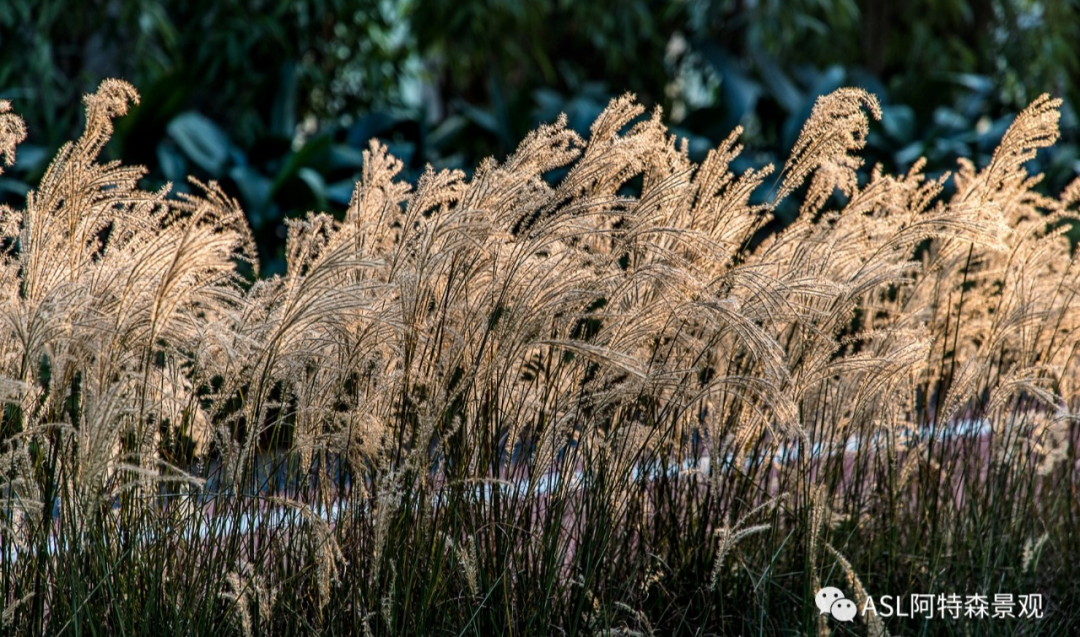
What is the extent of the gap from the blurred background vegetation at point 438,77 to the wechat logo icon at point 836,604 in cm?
289

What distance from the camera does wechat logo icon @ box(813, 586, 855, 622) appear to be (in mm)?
2143

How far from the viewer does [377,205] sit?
7.07ft

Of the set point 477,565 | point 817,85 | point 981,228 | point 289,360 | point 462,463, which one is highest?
point 817,85

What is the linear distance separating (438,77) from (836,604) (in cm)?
804

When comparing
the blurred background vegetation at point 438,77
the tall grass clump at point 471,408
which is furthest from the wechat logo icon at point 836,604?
the blurred background vegetation at point 438,77

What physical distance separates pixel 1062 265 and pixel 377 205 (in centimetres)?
184

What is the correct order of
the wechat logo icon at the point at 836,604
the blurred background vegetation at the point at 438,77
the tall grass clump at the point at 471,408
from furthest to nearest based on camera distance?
1. the blurred background vegetation at the point at 438,77
2. the wechat logo icon at the point at 836,604
3. the tall grass clump at the point at 471,408

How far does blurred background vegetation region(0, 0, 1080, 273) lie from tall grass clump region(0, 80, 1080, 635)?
2.56 metres

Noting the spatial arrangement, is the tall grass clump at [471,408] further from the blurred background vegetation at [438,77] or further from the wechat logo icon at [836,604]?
the blurred background vegetation at [438,77]

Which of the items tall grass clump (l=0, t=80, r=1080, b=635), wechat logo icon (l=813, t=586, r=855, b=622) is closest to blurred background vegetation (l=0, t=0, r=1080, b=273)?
tall grass clump (l=0, t=80, r=1080, b=635)

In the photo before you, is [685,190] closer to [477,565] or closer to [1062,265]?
[477,565]

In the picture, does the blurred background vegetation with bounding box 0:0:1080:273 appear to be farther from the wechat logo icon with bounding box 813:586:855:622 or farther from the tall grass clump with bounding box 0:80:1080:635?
the wechat logo icon with bounding box 813:586:855:622

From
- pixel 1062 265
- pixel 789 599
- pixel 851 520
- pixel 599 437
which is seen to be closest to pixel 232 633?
pixel 599 437

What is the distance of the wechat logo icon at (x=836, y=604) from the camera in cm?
214
